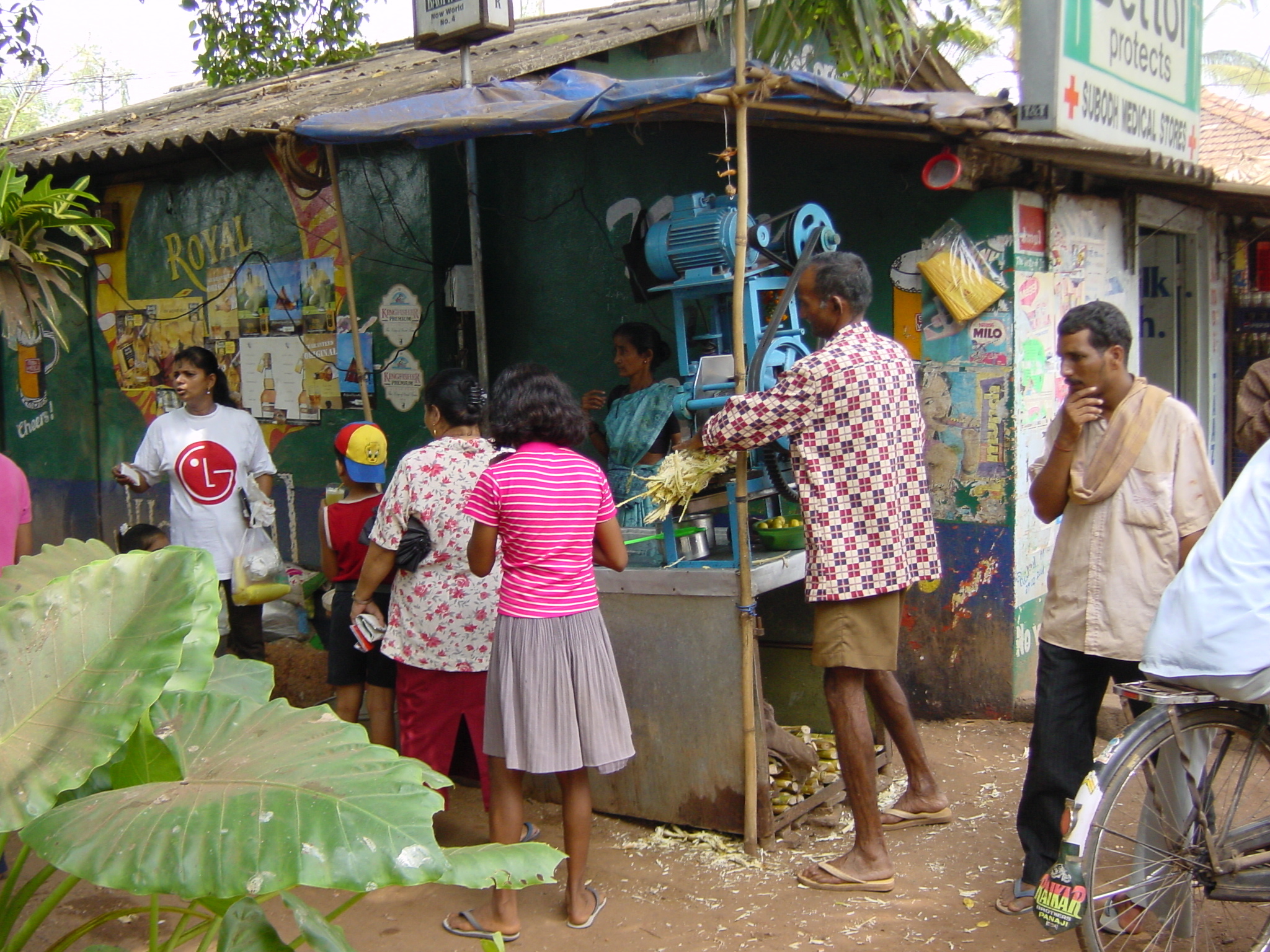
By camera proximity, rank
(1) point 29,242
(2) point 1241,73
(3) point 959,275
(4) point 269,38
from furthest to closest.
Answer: (2) point 1241,73 < (4) point 269,38 < (3) point 959,275 < (1) point 29,242

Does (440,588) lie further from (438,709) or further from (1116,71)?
(1116,71)

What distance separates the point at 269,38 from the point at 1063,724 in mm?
10843

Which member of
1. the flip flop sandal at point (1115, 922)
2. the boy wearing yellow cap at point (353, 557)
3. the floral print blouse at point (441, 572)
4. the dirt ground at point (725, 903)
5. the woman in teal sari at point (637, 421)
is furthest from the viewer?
the woman in teal sari at point (637, 421)

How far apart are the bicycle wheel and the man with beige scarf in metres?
0.27

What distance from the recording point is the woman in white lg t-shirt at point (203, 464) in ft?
16.8

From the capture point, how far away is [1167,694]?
2.84m

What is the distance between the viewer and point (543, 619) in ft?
11.0

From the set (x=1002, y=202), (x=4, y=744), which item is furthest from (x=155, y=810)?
(x=1002, y=202)

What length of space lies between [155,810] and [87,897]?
2.89 m

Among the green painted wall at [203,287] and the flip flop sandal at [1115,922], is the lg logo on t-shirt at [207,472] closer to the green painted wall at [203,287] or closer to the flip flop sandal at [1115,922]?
the green painted wall at [203,287]

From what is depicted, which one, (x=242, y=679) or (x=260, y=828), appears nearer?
(x=260, y=828)

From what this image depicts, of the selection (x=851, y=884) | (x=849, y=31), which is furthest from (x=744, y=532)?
(x=849, y=31)

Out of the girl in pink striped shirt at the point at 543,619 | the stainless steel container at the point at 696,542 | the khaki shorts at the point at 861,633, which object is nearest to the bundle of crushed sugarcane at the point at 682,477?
the stainless steel container at the point at 696,542

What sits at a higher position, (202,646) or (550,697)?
(202,646)
